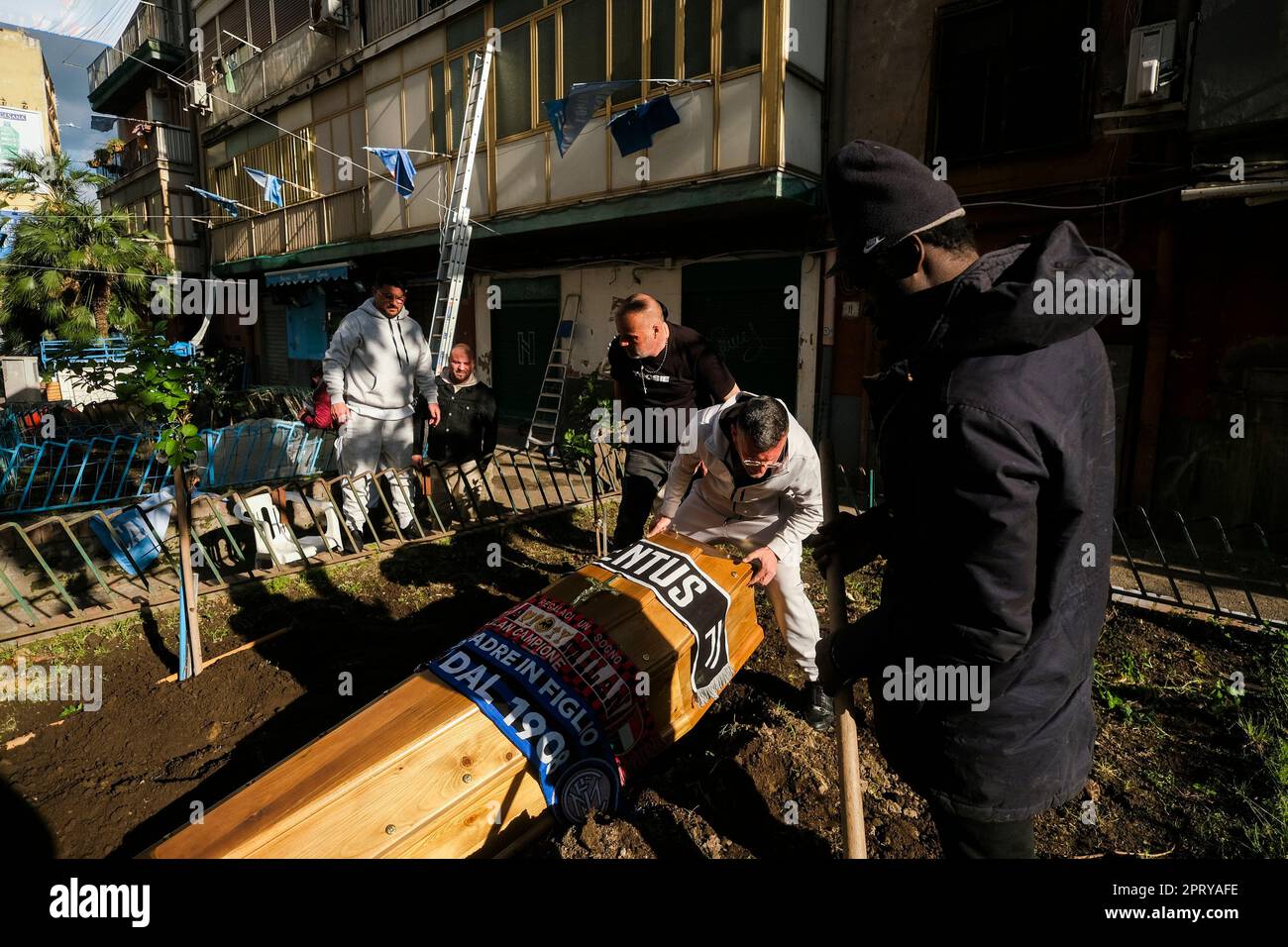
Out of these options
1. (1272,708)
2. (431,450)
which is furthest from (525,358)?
(1272,708)

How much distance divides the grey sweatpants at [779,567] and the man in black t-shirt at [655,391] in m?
0.91

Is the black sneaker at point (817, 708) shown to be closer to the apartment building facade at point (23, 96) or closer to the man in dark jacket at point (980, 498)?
the man in dark jacket at point (980, 498)

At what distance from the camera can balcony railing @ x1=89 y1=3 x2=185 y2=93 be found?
22297 millimetres

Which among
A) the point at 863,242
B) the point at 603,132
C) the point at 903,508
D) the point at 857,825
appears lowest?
the point at 857,825

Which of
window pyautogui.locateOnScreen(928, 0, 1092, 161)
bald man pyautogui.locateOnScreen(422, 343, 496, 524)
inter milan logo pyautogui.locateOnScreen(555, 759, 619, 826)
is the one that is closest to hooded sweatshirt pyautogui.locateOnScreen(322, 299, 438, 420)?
bald man pyautogui.locateOnScreen(422, 343, 496, 524)

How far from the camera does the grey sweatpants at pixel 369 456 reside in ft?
19.2

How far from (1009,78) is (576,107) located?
5295 millimetres

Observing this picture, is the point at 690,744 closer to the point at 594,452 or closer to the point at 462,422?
the point at 594,452

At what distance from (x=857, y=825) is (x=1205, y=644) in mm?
3620

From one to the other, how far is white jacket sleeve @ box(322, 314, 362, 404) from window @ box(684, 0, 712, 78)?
6.26 metres

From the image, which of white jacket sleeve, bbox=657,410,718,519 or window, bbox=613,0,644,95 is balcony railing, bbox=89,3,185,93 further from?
white jacket sleeve, bbox=657,410,718,519

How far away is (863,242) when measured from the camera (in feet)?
5.35

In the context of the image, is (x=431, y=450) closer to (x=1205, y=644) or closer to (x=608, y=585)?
(x=608, y=585)

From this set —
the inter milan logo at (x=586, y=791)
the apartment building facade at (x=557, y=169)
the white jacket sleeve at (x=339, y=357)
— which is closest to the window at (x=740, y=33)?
the apartment building facade at (x=557, y=169)
